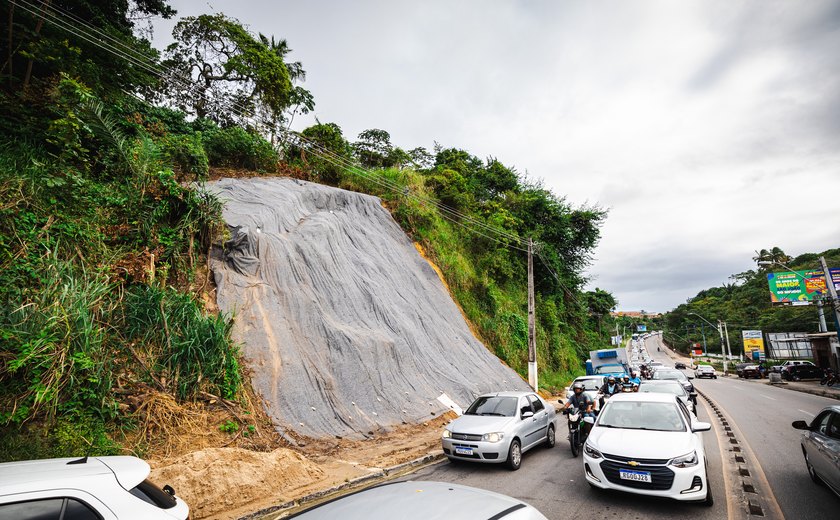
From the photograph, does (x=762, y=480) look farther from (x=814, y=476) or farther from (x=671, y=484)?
(x=671, y=484)

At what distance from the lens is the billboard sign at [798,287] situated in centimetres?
3134

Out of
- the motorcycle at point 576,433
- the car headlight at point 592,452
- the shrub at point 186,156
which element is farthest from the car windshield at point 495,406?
the shrub at point 186,156

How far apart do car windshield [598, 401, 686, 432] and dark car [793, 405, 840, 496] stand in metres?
1.76

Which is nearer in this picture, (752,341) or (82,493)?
(82,493)

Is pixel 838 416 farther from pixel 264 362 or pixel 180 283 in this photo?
pixel 180 283

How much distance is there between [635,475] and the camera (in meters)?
5.52

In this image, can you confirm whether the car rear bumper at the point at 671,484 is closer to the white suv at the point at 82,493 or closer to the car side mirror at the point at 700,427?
the car side mirror at the point at 700,427

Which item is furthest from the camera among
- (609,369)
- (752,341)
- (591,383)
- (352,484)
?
(752,341)

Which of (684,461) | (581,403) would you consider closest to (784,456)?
(581,403)

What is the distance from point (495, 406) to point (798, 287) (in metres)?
38.5

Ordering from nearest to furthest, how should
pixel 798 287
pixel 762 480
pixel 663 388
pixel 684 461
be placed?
pixel 684 461 < pixel 762 480 < pixel 663 388 < pixel 798 287

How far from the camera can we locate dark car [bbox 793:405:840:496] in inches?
214

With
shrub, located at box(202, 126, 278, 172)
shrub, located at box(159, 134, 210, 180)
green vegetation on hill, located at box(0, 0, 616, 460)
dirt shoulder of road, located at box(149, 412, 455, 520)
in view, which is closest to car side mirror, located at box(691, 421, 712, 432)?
dirt shoulder of road, located at box(149, 412, 455, 520)

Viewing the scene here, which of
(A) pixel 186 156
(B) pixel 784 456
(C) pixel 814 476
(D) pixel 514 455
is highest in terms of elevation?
(A) pixel 186 156
